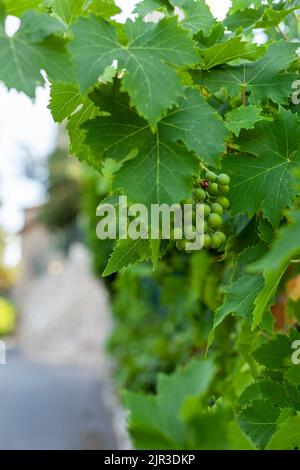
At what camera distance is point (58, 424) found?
6.85 metres

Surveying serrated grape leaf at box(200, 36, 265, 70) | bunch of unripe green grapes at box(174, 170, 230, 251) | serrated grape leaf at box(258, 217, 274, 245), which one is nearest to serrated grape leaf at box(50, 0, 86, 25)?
serrated grape leaf at box(200, 36, 265, 70)

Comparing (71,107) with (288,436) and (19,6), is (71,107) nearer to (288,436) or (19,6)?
(19,6)

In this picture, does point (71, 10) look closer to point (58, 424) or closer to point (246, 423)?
point (246, 423)

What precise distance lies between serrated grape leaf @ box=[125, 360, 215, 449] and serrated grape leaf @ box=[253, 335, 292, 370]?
678 mm

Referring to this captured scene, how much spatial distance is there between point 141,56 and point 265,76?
345mm

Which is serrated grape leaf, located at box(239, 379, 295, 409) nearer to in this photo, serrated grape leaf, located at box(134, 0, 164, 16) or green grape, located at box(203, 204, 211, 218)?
green grape, located at box(203, 204, 211, 218)

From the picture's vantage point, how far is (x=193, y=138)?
965mm

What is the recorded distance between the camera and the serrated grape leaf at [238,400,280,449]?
1076mm

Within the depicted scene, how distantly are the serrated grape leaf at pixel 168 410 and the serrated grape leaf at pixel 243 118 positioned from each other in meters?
0.56

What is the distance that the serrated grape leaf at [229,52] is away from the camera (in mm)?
1091

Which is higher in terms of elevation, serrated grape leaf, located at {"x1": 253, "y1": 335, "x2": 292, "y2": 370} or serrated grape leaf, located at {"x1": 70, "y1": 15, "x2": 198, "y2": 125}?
serrated grape leaf, located at {"x1": 70, "y1": 15, "x2": 198, "y2": 125}

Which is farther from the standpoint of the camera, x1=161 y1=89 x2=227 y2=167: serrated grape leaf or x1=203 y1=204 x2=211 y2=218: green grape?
x1=203 y1=204 x2=211 y2=218: green grape

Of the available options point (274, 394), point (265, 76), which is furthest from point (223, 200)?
point (274, 394)
